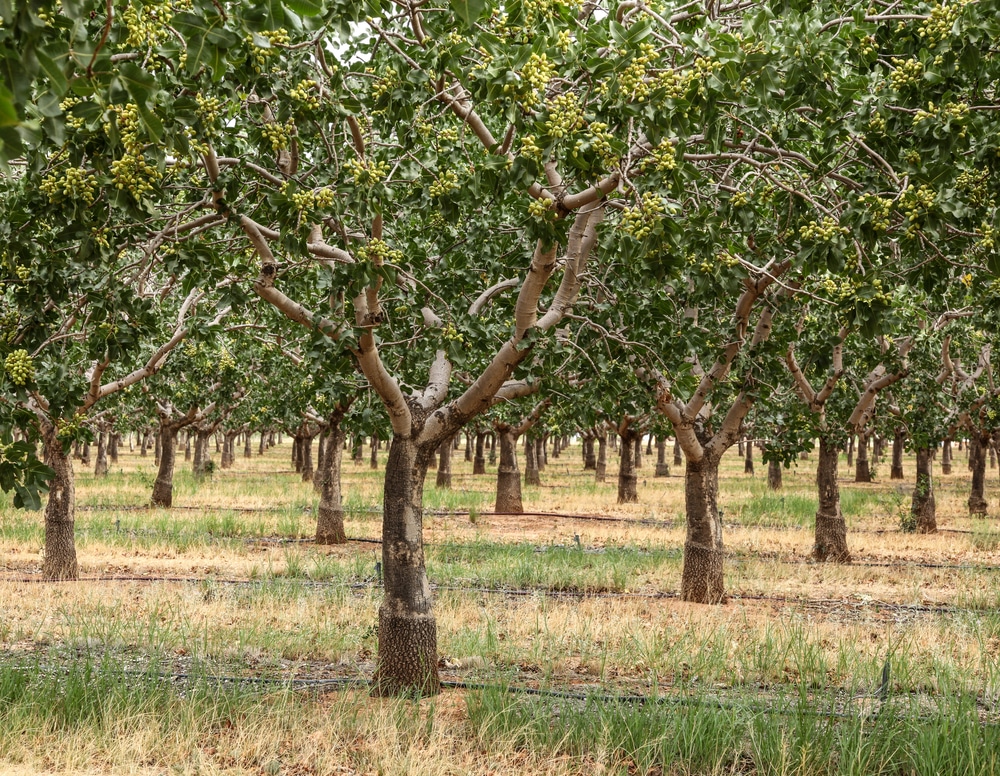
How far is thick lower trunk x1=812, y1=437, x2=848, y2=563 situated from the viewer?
50.1 ft

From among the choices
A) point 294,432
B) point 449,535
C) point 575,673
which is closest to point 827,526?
point 449,535

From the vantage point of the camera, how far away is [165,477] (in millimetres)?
23109

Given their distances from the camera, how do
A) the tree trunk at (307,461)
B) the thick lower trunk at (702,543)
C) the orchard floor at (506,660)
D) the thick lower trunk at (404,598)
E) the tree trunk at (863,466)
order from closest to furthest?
1. the orchard floor at (506,660)
2. the thick lower trunk at (404,598)
3. the thick lower trunk at (702,543)
4. the tree trunk at (307,461)
5. the tree trunk at (863,466)

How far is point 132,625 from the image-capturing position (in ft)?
28.6

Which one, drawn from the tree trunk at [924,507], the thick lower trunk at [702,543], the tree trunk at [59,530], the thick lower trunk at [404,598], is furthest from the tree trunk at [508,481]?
the thick lower trunk at [404,598]

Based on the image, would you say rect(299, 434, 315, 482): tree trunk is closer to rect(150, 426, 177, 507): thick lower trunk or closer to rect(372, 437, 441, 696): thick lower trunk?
rect(150, 426, 177, 507): thick lower trunk

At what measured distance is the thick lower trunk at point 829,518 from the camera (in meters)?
15.3

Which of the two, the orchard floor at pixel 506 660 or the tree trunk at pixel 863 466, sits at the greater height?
the tree trunk at pixel 863 466

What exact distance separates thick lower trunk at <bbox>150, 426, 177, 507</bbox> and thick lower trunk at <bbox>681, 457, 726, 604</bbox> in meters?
15.8

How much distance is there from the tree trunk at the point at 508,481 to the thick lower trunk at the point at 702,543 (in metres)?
11.9

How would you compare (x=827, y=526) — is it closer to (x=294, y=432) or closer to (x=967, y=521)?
(x=967, y=521)

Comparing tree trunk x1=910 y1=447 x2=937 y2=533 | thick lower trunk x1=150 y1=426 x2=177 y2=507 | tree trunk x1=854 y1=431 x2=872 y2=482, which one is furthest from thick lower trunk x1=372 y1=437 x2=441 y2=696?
tree trunk x1=854 y1=431 x2=872 y2=482

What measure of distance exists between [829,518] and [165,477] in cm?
1656

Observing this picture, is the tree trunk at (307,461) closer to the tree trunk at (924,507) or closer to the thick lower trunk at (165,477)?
the thick lower trunk at (165,477)
